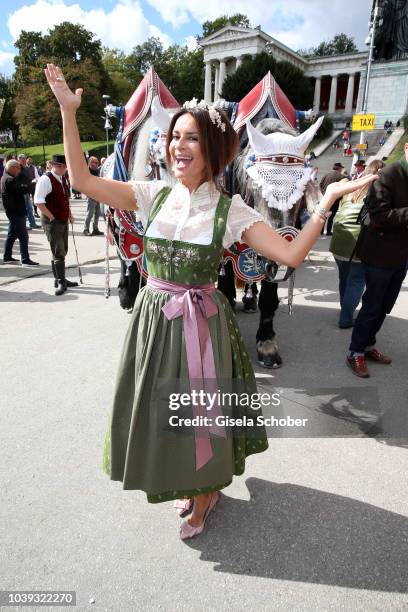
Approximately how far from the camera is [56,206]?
5426 millimetres

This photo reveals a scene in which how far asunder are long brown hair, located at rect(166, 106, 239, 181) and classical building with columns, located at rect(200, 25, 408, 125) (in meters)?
45.1

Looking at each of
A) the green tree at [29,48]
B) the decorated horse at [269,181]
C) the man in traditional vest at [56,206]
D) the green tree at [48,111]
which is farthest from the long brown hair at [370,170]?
the green tree at [29,48]

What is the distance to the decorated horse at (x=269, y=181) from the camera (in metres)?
2.92

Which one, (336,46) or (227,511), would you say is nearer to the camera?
(227,511)

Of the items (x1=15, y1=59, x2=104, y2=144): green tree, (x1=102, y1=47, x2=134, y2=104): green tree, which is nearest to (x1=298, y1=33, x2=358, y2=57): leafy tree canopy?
(x1=102, y1=47, x2=134, y2=104): green tree

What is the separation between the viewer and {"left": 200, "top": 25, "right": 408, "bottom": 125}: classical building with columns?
44.9m

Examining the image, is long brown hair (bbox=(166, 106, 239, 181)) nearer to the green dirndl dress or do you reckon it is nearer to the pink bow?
the green dirndl dress

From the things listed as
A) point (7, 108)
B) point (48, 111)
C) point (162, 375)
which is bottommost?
point (162, 375)

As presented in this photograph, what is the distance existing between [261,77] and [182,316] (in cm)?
3838

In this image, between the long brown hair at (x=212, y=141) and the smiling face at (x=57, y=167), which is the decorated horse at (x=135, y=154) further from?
the long brown hair at (x=212, y=141)

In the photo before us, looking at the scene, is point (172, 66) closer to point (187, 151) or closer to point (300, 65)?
point (300, 65)

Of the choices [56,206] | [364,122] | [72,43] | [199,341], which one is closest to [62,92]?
[199,341]

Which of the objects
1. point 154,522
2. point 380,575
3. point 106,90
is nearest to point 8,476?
point 154,522

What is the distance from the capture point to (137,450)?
1861 mm
